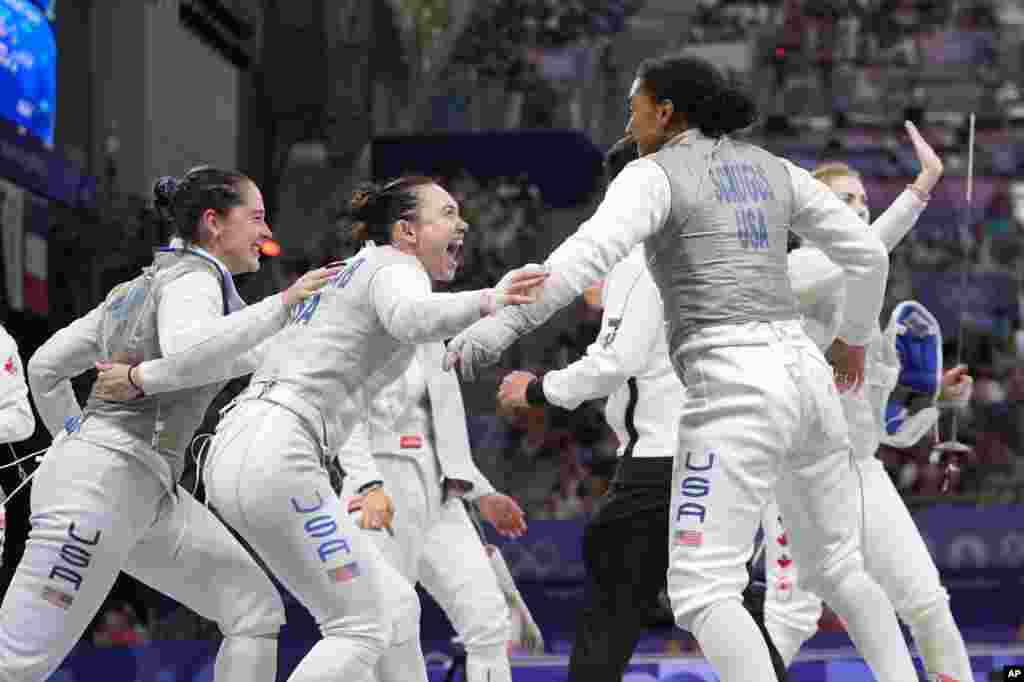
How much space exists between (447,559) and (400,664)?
0.90 m

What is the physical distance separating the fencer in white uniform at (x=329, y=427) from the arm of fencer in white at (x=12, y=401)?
951mm

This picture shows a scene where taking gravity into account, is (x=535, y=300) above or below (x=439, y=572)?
above

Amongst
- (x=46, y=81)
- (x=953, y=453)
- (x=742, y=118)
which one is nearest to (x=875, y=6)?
(x=46, y=81)

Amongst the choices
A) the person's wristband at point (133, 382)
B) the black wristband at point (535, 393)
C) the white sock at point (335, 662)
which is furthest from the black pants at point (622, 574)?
the person's wristband at point (133, 382)

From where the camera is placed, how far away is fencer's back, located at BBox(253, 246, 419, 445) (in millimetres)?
3795

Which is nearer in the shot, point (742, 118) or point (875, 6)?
point (742, 118)

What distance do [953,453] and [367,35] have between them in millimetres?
8600

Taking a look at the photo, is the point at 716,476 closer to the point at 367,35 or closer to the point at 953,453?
the point at 953,453

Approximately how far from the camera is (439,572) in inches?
199

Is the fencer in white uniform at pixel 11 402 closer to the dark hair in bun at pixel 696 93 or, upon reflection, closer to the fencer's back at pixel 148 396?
the fencer's back at pixel 148 396

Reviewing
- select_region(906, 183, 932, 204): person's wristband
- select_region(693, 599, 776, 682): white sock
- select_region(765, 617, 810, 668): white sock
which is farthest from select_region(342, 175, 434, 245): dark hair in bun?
select_region(765, 617, 810, 668): white sock

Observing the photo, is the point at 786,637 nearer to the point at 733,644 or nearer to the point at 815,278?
the point at 815,278

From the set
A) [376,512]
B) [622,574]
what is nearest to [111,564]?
[376,512]

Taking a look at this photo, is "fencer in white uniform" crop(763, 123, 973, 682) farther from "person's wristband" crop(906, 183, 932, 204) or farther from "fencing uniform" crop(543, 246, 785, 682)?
"fencing uniform" crop(543, 246, 785, 682)
